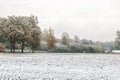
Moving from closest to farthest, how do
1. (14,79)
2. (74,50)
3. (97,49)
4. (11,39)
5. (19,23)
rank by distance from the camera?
(14,79) < (11,39) < (19,23) < (74,50) < (97,49)

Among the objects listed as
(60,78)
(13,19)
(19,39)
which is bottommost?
(60,78)

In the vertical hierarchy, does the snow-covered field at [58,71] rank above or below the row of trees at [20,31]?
below

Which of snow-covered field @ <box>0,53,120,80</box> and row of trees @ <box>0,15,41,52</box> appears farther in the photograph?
row of trees @ <box>0,15,41,52</box>

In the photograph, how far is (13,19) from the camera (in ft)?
416

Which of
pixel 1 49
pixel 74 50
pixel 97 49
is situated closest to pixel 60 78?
pixel 1 49

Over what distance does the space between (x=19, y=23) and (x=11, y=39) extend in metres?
10.1

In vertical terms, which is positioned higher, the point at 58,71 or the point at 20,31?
the point at 20,31

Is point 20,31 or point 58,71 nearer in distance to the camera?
point 58,71

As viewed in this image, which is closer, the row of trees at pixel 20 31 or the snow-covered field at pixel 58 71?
the snow-covered field at pixel 58 71

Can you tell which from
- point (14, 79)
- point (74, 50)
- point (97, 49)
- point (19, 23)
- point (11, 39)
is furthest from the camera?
point (97, 49)

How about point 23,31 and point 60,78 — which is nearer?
point 60,78

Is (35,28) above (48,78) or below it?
above

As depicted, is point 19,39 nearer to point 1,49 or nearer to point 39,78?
point 1,49

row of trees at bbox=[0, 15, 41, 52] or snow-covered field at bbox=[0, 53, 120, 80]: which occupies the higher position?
row of trees at bbox=[0, 15, 41, 52]
